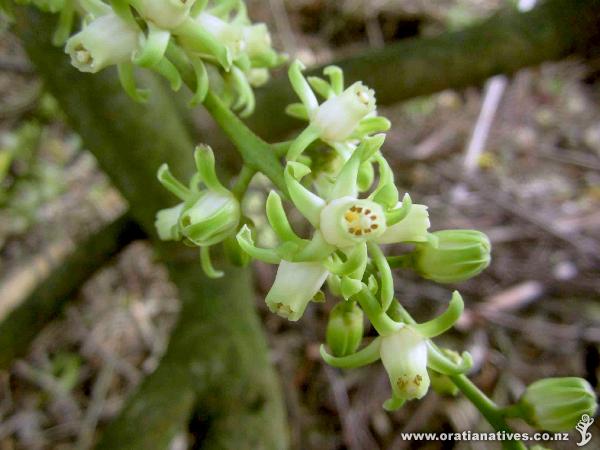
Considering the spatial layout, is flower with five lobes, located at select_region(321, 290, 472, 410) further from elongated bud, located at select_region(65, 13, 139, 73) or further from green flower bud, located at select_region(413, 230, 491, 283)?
elongated bud, located at select_region(65, 13, 139, 73)

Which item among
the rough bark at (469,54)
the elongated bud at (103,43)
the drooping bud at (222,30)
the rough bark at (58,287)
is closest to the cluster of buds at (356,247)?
the drooping bud at (222,30)

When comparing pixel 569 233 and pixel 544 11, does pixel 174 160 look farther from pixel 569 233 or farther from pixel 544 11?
pixel 569 233

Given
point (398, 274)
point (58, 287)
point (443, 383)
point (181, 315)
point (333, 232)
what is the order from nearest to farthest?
point (333, 232) → point (443, 383) → point (181, 315) → point (58, 287) → point (398, 274)

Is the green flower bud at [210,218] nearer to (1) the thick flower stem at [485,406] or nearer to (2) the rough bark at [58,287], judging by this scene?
(1) the thick flower stem at [485,406]

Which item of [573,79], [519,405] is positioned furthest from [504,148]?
[519,405]

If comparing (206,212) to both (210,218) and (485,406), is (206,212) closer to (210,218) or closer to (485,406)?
(210,218)

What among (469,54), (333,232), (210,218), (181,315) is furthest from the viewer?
(469,54)

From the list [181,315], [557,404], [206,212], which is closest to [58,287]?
[181,315]
